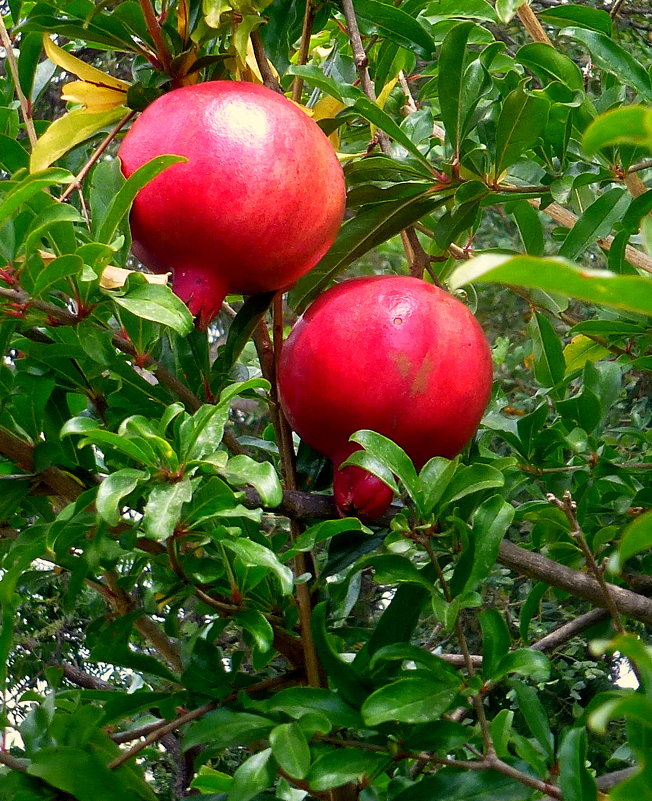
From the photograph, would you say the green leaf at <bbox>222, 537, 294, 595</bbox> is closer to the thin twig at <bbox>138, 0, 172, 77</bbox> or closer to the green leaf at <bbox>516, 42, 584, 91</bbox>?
the thin twig at <bbox>138, 0, 172, 77</bbox>

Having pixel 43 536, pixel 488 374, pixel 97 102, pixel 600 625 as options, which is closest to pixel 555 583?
pixel 488 374

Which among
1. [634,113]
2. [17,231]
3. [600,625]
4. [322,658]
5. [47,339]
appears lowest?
[600,625]

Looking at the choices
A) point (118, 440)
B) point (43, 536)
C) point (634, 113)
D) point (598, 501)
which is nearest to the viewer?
point (634, 113)

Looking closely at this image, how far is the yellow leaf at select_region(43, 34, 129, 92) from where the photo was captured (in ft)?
2.57

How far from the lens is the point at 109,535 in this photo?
0.72m

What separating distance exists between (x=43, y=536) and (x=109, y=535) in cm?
5

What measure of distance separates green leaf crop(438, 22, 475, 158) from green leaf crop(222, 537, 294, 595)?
1.26 feet

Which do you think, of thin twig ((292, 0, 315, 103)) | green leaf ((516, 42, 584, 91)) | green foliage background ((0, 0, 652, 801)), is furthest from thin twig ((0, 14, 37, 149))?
green leaf ((516, 42, 584, 91))

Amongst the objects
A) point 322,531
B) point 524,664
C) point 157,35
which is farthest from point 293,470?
point 157,35

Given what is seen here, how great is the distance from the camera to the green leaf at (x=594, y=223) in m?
0.87

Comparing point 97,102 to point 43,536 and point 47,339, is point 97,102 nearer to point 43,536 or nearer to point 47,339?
point 47,339

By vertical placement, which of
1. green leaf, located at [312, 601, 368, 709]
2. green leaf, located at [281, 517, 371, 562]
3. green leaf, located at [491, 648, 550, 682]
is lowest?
green leaf, located at [312, 601, 368, 709]

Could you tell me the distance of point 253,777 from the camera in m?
0.65

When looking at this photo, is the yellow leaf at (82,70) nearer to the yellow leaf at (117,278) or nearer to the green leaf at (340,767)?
the yellow leaf at (117,278)
